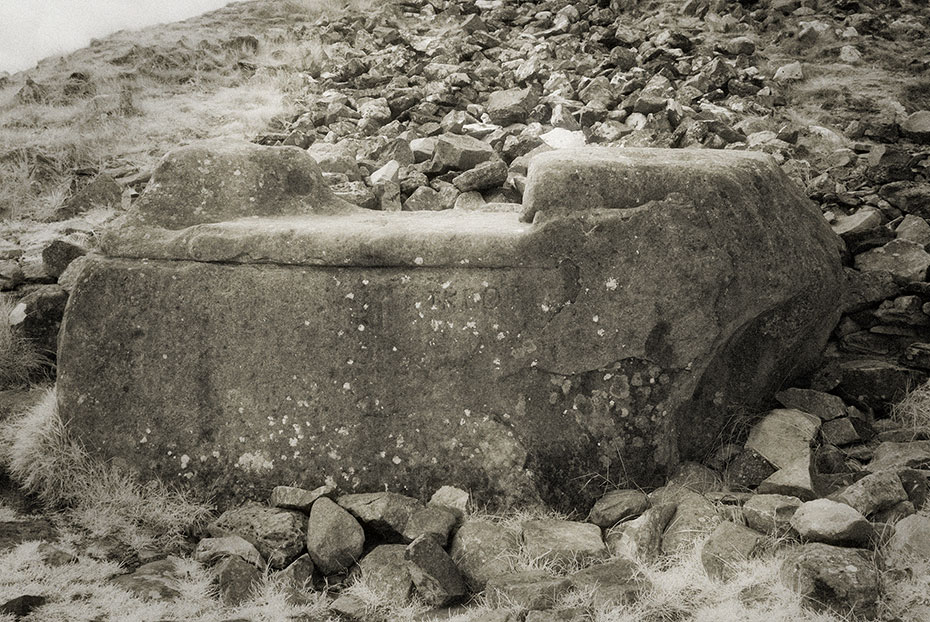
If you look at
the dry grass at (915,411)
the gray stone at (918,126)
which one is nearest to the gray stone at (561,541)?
the dry grass at (915,411)

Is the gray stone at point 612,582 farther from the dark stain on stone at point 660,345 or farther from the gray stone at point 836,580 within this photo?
the dark stain on stone at point 660,345

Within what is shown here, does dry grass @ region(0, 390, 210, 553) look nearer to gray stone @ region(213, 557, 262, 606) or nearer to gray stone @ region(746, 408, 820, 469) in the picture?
gray stone @ region(213, 557, 262, 606)

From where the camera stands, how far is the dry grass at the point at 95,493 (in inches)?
168

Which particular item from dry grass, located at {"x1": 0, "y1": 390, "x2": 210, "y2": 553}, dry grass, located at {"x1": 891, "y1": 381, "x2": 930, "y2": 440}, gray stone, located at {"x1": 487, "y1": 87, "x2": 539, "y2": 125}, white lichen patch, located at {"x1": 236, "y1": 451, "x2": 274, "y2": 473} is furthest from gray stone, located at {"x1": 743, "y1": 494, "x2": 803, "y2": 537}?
gray stone, located at {"x1": 487, "y1": 87, "x2": 539, "y2": 125}

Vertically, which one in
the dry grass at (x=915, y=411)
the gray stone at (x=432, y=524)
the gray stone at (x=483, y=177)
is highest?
the gray stone at (x=483, y=177)

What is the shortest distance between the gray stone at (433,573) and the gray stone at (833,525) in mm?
1709

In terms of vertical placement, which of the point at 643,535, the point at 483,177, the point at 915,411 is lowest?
the point at 915,411

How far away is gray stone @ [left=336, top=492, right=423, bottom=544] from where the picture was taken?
4.12 meters

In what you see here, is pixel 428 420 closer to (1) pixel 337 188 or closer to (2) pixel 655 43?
(1) pixel 337 188

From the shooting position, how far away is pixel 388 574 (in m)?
3.80

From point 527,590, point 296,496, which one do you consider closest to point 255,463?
point 296,496

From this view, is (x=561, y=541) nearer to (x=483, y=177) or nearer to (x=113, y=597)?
(x=113, y=597)

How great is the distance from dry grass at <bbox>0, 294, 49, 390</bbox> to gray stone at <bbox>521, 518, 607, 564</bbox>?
4153 millimetres

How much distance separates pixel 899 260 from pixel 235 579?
17.1ft
